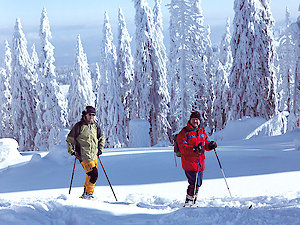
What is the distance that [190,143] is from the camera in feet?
17.5

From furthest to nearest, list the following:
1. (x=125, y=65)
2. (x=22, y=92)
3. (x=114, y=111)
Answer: (x=125, y=65) → (x=22, y=92) → (x=114, y=111)

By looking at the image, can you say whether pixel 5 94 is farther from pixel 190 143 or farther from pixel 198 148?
pixel 198 148

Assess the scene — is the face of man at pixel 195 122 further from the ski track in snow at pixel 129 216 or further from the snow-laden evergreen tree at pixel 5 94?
the snow-laden evergreen tree at pixel 5 94

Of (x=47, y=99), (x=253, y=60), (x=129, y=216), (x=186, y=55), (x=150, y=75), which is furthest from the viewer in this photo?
(x=47, y=99)

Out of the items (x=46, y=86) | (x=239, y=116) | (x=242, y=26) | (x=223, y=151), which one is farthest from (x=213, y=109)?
(x=223, y=151)

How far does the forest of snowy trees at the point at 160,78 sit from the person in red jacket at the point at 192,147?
9.54 m

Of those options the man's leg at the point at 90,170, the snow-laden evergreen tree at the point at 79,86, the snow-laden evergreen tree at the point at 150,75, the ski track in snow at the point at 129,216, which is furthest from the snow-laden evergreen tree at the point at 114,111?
the ski track in snow at the point at 129,216

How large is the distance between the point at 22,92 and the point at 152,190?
2869 cm

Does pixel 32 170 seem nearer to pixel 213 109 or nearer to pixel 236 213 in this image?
pixel 236 213

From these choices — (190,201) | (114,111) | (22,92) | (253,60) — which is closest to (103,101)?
(114,111)

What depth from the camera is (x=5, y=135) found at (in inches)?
1569

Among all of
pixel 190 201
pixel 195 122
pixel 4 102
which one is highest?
pixel 4 102

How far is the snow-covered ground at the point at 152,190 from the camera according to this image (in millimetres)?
4156

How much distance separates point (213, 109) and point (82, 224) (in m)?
29.7
